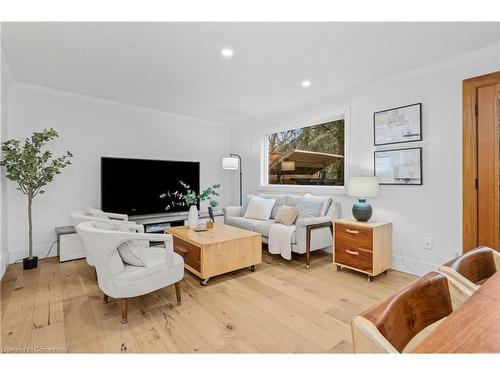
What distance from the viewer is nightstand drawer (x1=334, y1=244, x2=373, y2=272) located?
9.06 ft

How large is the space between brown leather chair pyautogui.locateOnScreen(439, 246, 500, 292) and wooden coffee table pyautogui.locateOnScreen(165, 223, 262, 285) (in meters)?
2.07

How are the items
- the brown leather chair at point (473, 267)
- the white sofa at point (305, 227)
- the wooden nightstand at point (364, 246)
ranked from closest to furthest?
the brown leather chair at point (473, 267)
the wooden nightstand at point (364, 246)
the white sofa at point (305, 227)

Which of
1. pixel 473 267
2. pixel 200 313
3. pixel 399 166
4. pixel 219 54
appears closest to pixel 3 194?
pixel 200 313

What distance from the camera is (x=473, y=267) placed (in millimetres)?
1086

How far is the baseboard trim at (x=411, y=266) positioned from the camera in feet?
9.36

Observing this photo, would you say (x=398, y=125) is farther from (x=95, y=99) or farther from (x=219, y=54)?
(x=95, y=99)

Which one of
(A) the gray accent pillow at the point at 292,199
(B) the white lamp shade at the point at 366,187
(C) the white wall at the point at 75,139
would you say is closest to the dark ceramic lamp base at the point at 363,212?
(B) the white lamp shade at the point at 366,187

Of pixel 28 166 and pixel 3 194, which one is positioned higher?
pixel 28 166

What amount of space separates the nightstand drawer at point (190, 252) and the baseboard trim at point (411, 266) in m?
2.41

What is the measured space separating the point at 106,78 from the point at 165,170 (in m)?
1.67

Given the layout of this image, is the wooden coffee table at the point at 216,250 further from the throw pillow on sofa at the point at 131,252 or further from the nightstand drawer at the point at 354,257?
the nightstand drawer at the point at 354,257

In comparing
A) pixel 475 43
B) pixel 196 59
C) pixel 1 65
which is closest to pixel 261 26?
pixel 196 59

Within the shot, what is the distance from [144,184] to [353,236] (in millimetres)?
3275

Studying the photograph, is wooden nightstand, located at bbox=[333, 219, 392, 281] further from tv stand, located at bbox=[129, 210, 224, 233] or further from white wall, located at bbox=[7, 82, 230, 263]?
white wall, located at bbox=[7, 82, 230, 263]
